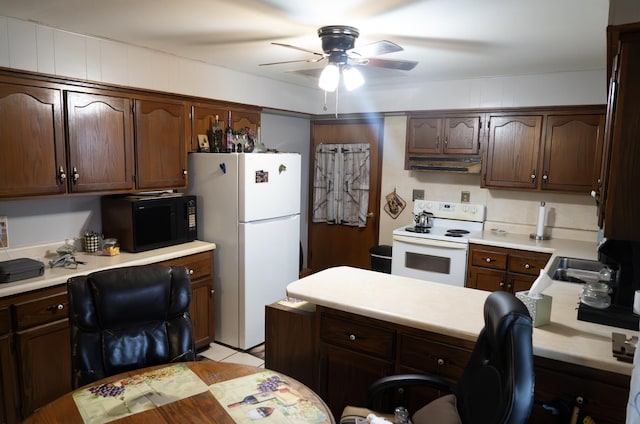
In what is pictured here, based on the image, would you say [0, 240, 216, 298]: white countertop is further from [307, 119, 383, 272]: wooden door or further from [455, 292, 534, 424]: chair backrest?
[455, 292, 534, 424]: chair backrest

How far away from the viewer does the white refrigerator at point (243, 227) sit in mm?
3443

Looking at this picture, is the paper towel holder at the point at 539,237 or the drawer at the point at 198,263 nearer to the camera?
the drawer at the point at 198,263

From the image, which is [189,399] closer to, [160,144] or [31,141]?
[31,141]

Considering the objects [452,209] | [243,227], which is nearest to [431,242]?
[452,209]

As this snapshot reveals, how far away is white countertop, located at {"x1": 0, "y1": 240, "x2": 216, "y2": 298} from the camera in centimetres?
239

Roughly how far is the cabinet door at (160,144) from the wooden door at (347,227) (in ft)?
6.73

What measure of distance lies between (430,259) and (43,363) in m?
3.05

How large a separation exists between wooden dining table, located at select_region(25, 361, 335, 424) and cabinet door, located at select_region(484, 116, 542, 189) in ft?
10.0

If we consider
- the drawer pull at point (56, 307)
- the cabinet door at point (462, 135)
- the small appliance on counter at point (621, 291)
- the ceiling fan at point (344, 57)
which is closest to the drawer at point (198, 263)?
the drawer pull at point (56, 307)

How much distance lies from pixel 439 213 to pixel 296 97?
6.43ft

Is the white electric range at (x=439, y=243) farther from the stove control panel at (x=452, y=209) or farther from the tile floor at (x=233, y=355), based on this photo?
the tile floor at (x=233, y=355)

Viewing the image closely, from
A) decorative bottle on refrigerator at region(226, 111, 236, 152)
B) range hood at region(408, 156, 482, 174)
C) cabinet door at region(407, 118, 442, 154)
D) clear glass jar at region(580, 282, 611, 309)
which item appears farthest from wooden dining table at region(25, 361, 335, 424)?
cabinet door at region(407, 118, 442, 154)

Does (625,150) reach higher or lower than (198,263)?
higher

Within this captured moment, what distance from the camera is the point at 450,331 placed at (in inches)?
71.1
